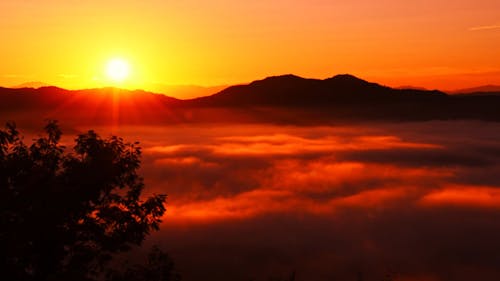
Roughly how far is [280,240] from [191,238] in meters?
30.6

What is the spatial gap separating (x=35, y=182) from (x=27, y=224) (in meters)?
2.10

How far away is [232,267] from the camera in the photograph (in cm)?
16712

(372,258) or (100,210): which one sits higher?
(100,210)

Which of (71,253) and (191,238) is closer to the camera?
(71,253)

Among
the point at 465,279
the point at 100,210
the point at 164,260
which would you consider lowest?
the point at 465,279

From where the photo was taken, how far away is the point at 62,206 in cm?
2444

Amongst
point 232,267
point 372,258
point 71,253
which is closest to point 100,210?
point 71,253

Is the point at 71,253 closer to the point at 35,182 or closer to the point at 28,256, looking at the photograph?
the point at 28,256

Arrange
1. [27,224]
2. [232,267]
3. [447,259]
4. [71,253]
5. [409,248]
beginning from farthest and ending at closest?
[409,248], [447,259], [232,267], [71,253], [27,224]

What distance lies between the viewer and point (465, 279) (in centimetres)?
17100

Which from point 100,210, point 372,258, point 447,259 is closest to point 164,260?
point 100,210

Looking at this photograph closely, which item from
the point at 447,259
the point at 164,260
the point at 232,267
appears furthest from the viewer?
the point at 447,259

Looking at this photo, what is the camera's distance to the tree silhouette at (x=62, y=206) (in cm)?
2366

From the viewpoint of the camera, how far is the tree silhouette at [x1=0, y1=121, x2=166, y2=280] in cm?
2366
